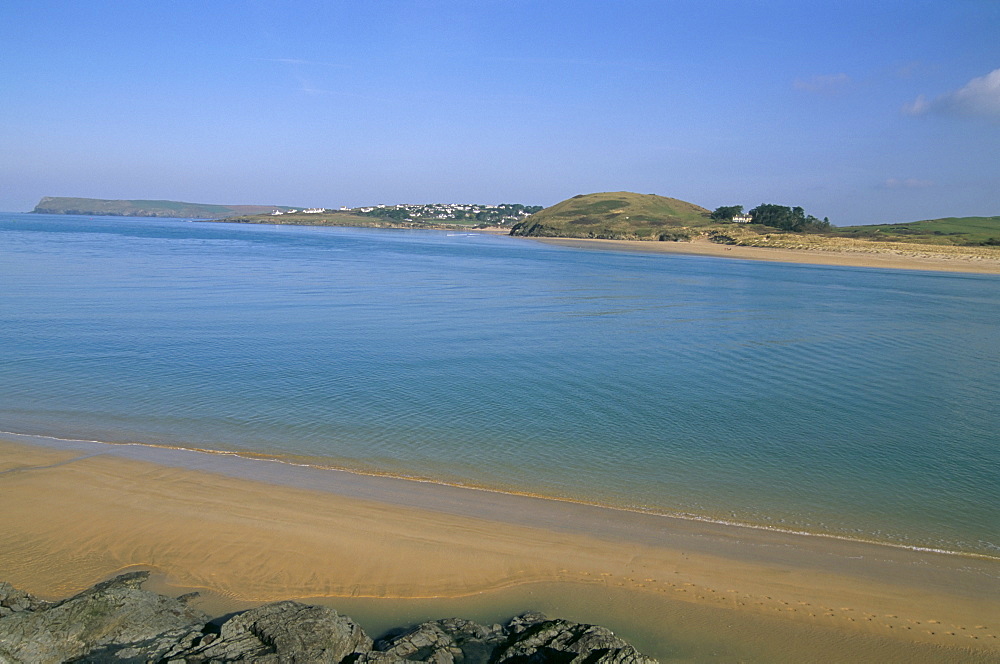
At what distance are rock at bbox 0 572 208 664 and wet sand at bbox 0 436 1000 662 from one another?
565 millimetres

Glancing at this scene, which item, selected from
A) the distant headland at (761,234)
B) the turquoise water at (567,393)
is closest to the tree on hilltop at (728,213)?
the distant headland at (761,234)

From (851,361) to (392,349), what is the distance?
12818 mm

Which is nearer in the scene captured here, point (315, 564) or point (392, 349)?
point (315, 564)

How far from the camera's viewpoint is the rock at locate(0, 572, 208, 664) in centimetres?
498

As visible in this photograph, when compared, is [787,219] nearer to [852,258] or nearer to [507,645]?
[852,258]

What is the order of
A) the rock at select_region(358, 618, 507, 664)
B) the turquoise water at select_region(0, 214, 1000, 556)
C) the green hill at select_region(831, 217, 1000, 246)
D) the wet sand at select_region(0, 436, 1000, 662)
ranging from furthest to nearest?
the green hill at select_region(831, 217, 1000, 246), the turquoise water at select_region(0, 214, 1000, 556), the wet sand at select_region(0, 436, 1000, 662), the rock at select_region(358, 618, 507, 664)

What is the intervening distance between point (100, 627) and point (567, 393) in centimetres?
995

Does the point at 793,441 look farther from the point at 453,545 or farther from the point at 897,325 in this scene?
the point at 897,325

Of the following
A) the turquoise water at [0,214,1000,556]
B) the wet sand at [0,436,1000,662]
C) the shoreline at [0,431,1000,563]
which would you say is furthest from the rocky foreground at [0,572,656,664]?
the turquoise water at [0,214,1000,556]

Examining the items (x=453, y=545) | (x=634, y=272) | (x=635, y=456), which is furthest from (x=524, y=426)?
(x=634, y=272)

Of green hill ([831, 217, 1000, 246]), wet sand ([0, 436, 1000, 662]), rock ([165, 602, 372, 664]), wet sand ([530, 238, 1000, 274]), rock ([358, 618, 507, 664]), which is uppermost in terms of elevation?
green hill ([831, 217, 1000, 246])

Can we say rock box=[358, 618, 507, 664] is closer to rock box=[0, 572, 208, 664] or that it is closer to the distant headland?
rock box=[0, 572, 208, 664]

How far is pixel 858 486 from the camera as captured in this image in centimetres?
941

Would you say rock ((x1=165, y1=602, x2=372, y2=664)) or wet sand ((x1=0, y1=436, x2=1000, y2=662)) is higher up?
rock ((x1=165, y1=602, x2=372, y2=664))
